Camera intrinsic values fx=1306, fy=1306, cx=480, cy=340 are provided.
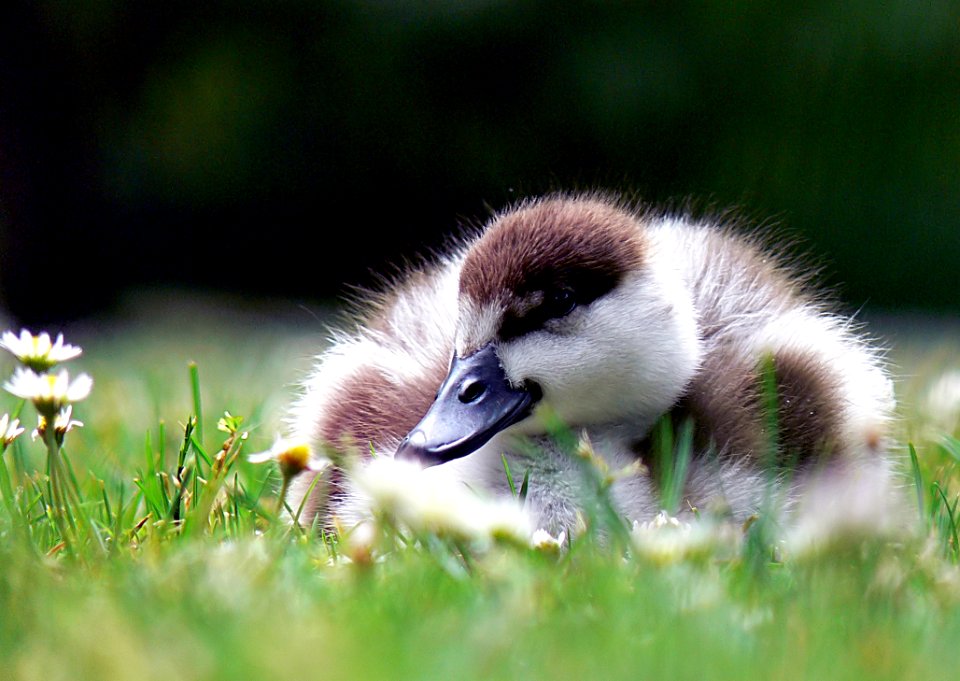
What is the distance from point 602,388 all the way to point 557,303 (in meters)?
0.15

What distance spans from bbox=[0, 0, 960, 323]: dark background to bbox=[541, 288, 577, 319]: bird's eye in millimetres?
4882

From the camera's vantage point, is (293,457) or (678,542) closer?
(678,542)

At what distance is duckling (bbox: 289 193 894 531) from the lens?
1.93m

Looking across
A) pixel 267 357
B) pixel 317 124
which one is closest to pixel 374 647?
pixel 267 357

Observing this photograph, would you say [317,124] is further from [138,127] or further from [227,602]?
[227,602]

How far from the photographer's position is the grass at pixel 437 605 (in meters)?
1.18

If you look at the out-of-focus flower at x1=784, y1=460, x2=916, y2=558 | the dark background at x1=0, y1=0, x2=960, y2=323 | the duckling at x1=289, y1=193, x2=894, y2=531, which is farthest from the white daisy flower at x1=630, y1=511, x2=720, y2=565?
the dark background at x1=0, y1=0, x2=960, y2=323

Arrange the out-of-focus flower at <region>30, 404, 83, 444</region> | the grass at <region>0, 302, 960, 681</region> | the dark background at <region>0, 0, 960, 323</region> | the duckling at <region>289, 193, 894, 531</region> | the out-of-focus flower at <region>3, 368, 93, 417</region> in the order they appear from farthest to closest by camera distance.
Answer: the dark background at <region>0, 0, 960, 323</region> → the duckling at <region>289, 193, 894, 531</region> → the out-of-focus flower at <region>30, 404, 83, 444</region> → the out-of-focus flower at <region>3, 368, 93, 417</region> → the grass at <region>0, 302, 960, 681</region>

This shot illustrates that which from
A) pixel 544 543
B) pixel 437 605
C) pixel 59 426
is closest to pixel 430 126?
pixel 59 426

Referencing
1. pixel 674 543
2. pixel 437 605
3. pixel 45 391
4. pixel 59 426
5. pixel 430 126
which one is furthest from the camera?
pixel 430 126

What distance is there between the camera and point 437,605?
55.2 inches

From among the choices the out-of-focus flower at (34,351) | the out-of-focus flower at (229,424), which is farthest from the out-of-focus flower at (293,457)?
the out-of-focus flower at (34,351)

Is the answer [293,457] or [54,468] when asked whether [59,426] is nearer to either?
[54,468]

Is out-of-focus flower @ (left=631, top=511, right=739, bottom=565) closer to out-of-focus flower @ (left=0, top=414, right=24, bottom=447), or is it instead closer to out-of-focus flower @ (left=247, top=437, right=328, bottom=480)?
out-of-focus flower @ (left=247, top=437, right=328, bottom=480)
